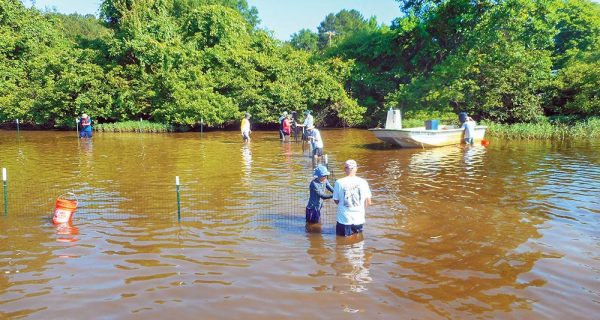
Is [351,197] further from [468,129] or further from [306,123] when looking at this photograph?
[468,129]

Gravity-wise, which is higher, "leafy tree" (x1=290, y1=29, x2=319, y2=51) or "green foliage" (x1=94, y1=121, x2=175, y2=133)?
"leafy tree" (x1=290, y1=29, x2=319, y2=51)

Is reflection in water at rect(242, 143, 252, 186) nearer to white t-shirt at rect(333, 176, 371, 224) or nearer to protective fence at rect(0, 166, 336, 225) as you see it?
protective fence at rect(0, 166, 336, 225)

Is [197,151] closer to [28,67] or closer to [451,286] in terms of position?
[451,286]

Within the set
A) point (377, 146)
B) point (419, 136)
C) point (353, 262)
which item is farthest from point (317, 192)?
point (377, 146)

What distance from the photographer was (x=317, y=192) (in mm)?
8258

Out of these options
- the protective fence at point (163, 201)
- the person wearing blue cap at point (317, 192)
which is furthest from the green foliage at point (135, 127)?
the person wearing blue cap at point (317, 192)

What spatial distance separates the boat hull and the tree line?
1108cm

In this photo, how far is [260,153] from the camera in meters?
19.5

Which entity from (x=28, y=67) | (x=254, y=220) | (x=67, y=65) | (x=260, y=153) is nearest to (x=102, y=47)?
(x=67, y=65)

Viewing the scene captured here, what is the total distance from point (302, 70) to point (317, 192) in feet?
95.4

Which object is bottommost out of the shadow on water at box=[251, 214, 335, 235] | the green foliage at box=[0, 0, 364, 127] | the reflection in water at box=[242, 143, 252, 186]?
the shadow on water at box=[251, 214, 335, 235]

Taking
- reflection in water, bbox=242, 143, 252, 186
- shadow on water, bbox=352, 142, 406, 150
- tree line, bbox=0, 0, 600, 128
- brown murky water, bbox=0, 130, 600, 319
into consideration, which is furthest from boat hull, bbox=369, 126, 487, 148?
tree line, bbox=0, 0, 600, 128

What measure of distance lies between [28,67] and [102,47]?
8268 millimetres

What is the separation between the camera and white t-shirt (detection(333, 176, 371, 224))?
24.2 feet
